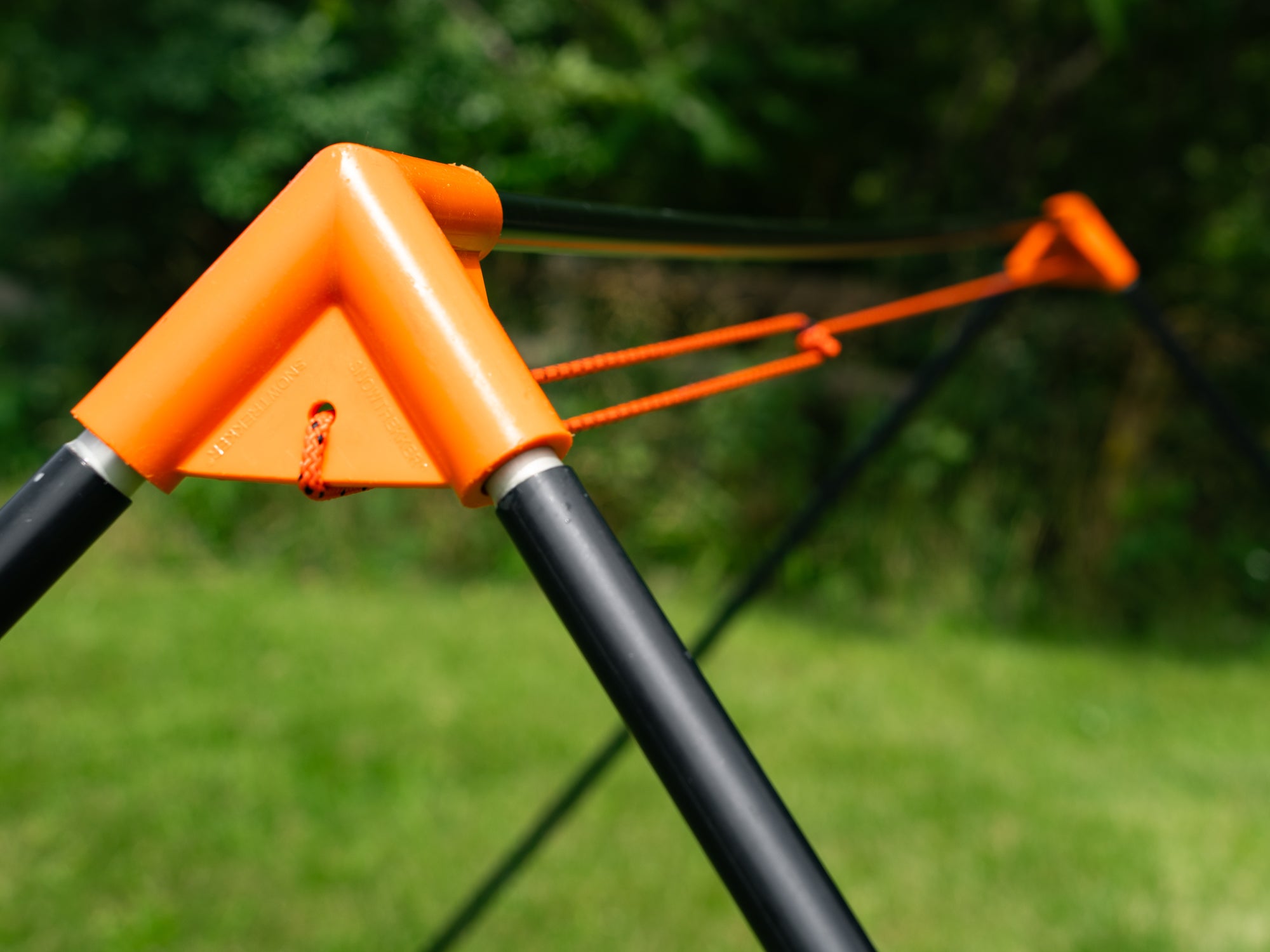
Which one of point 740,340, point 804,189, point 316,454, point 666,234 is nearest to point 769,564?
point 740,340

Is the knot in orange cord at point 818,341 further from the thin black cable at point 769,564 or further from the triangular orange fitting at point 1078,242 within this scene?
the triangular orange fitting at point 1078,242

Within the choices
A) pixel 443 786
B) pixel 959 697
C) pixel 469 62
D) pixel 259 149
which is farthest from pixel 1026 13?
pixel 443 786

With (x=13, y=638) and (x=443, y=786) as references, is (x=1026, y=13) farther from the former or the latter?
(x=13, y=638)

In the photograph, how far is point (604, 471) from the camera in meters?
4.73

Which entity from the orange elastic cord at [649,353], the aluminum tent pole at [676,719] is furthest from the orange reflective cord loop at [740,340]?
the aluminum tent pole at [676,719]

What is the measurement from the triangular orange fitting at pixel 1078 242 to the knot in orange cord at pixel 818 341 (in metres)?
0.91

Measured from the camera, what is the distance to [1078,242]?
5.80 ft

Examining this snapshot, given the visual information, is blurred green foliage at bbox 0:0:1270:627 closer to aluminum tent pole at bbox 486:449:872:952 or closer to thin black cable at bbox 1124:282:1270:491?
thin black cable at bbox 1124:282:1270:491

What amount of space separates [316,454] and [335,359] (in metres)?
0.05

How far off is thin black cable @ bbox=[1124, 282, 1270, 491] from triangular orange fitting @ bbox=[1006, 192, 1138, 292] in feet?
0.17

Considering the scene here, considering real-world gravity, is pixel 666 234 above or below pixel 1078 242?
below

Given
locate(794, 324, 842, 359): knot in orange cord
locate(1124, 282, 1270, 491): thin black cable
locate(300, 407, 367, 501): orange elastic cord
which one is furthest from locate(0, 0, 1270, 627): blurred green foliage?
locate(300, 407, 367, 501): orange elastic cord

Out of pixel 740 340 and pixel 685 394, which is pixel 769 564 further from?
pixel 685 394

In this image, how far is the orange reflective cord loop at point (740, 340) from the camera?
60 centimetres
